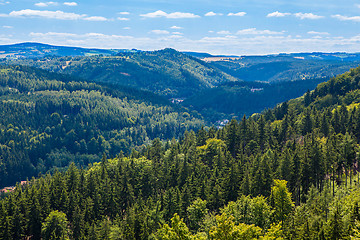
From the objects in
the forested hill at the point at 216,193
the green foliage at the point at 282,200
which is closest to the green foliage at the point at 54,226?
the forested hill at the point at 216,193

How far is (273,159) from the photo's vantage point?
12094 centimetres

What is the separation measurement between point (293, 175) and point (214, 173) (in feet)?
96.2

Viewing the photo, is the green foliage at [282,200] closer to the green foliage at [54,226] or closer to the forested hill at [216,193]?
the forested hill at [216,193]

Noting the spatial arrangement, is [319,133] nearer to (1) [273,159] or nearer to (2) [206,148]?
(1) [273,159]

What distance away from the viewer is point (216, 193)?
109375mm

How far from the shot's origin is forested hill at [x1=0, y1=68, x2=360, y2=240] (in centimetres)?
8062

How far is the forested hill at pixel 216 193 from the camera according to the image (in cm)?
8062

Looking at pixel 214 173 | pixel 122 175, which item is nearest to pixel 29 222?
pixel 122 175

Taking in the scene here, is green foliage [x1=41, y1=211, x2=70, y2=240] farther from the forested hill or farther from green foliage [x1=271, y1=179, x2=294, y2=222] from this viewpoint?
green foliage [x1=271, y1=179, x2=294, y2=222]

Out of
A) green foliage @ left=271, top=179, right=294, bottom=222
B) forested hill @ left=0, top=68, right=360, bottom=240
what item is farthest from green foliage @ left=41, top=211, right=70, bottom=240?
green foliage @ left=271, top=179, right=294, bottom=222

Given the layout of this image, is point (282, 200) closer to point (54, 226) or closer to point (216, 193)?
point (216, 193)

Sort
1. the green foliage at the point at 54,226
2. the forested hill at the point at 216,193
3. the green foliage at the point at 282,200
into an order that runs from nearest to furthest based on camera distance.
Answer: the forested hill at the point at 216,193
the green foliage at the point at 282,200
the green foliage at the point at 54,226

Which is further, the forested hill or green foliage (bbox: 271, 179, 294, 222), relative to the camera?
green foliage (bbox: 271, 179, 294, 222)

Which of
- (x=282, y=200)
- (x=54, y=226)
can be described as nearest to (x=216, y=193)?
(x=282, y=200)
